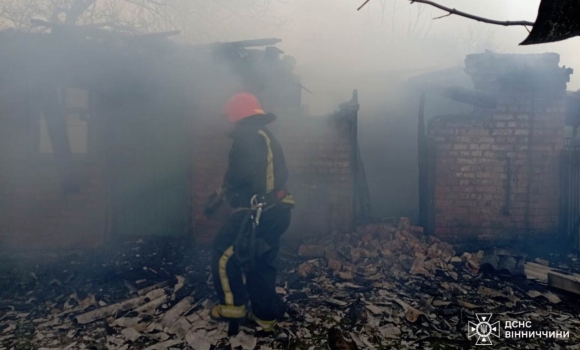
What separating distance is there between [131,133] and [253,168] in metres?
3.68

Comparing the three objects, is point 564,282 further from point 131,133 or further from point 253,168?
point 131,133

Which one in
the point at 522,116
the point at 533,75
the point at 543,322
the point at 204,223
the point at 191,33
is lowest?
the point at 543,322

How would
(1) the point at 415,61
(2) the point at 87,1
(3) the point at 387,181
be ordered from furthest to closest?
(1) the point at 415,61 < (3) the point at 387,181 < (2) the point at 87,1

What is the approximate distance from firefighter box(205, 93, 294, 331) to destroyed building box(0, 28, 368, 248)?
2.36 metres

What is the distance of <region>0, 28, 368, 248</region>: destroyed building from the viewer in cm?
617

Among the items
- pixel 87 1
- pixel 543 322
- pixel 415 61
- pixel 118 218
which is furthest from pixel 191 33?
pixel 415 61

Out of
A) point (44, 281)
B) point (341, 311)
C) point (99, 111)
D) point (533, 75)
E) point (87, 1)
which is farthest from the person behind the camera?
point (87, 1)

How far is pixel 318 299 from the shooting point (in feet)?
14.8

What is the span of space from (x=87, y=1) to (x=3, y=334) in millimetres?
7662

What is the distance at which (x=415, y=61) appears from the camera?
18.9 metres

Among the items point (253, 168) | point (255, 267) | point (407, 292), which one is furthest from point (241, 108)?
point (407, 292)

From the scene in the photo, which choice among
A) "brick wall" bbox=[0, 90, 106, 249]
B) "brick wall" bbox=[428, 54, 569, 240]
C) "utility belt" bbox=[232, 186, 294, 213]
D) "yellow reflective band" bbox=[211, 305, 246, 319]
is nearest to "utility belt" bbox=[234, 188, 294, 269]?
"utility belt" bbox=[232, 186, 294, 213]

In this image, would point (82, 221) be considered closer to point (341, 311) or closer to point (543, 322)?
point (341, 311)

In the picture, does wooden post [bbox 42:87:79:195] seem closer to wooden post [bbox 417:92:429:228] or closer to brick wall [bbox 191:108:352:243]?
brick wall [bbox 191:108:352:243]
